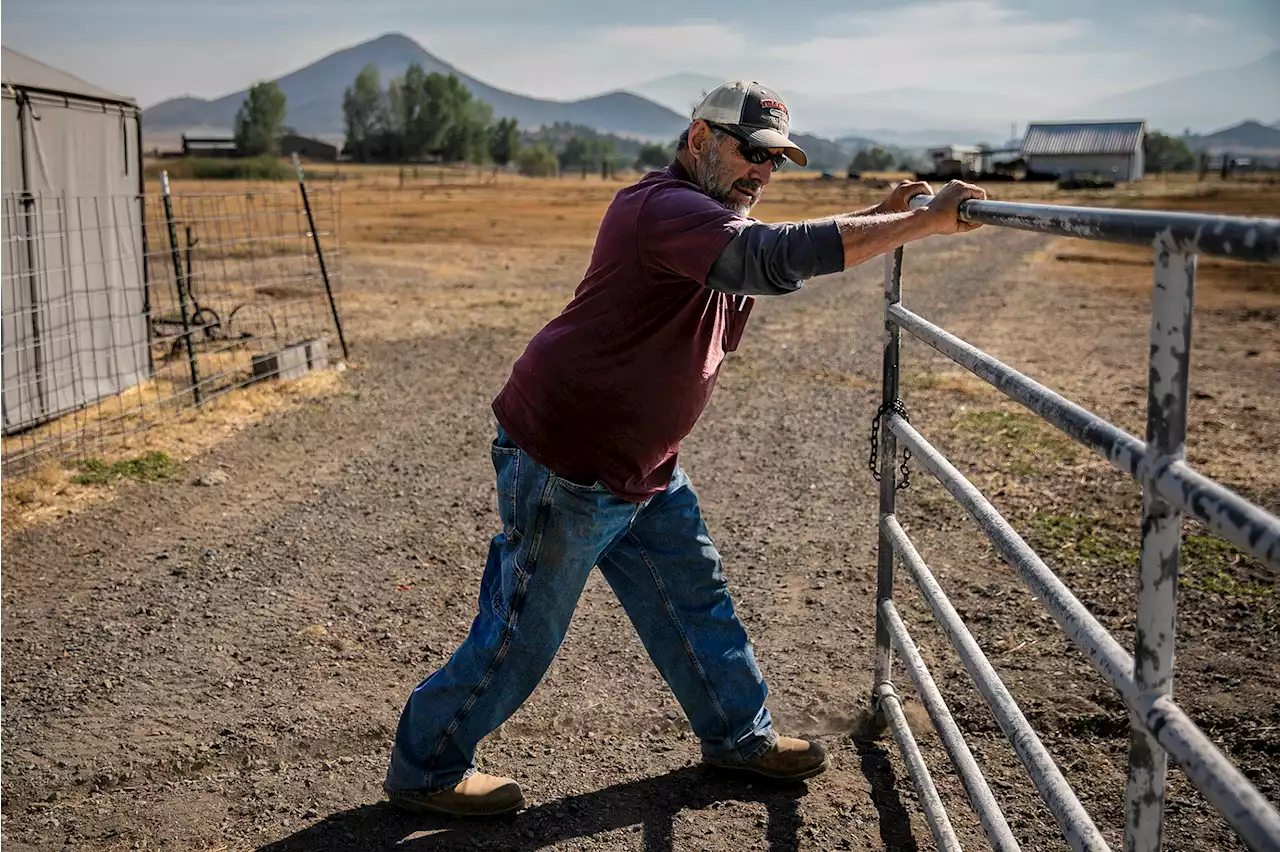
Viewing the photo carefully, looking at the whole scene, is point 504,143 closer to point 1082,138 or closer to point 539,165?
point 539,165

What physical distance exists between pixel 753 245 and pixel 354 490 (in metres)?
4.74

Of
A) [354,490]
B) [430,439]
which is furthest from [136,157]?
[354,490]

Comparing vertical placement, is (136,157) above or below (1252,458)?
above

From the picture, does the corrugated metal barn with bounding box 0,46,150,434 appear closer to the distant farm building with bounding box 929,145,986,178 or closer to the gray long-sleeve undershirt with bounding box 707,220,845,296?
the gray long-sleeve undershirt with bounding box 707,220,845,296

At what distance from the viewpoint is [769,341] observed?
1180cm

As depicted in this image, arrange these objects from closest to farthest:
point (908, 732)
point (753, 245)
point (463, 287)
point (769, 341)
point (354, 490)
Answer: point (753, 245) < point (908, 732) < point (354, 490) < point (769, 341) < point (463, 287)

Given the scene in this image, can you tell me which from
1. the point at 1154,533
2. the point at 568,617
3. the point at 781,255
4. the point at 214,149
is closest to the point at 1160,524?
the point at 1154,533

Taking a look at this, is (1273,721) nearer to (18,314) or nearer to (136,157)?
(18,314)

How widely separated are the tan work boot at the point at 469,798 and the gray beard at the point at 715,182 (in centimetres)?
173

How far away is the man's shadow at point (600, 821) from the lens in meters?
3.15

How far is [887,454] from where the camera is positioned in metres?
3.44

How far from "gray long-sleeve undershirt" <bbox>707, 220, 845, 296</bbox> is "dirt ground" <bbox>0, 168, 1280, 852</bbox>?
1.62 metres

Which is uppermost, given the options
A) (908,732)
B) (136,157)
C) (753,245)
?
(136,157)

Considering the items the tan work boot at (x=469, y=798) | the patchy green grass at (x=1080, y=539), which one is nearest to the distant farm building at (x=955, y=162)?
the patchy green grass at (x=1080, y=539)
